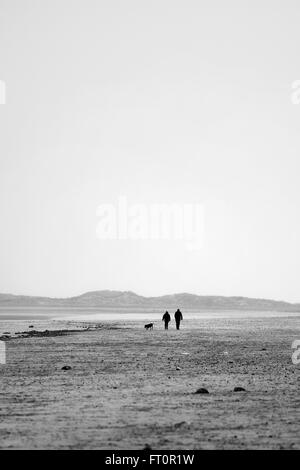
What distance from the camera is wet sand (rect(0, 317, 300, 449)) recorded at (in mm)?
10938

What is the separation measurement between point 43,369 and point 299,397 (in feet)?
33.5

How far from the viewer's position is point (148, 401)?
15.0 meters

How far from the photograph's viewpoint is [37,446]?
10375mm

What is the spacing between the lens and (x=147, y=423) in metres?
12.3

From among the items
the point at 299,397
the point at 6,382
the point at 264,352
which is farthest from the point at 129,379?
the point at 264,352

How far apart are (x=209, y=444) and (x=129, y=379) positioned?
884cm

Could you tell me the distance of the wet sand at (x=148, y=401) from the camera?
10.9 m

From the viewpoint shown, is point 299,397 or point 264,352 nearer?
point 299,397
